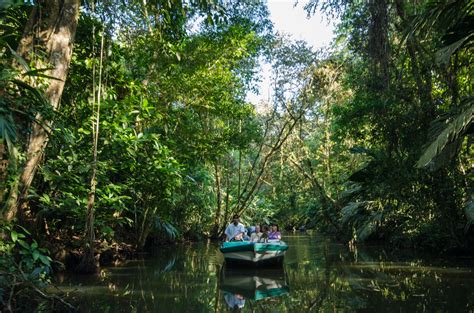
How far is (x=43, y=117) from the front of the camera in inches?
203

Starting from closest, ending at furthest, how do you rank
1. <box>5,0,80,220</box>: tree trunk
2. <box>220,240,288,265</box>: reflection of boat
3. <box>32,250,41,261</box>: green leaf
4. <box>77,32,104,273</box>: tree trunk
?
<box>32,250,41,261</box>: green leaf
<box>5,0,80,220</box>: tree trunk
<box>77,32,104,273</box>: tree trunk
<box>220,240,288,265</box>: reflection of boat

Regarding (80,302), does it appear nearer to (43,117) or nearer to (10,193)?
(10,193)

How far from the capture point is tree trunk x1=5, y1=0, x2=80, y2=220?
17.5 ft

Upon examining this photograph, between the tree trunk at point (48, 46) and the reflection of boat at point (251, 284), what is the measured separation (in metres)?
3.58

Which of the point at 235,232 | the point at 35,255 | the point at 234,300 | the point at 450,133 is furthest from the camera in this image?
the point at 235,232

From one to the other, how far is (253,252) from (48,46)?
273 inches

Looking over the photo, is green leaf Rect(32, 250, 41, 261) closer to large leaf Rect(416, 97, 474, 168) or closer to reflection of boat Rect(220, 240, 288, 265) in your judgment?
large leaf Rect(416, 97, 474, 168)

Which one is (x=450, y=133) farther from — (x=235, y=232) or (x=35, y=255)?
(x=235, y=232)

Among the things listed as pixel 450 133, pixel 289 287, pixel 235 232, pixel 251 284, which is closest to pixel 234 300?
pixel 289 287

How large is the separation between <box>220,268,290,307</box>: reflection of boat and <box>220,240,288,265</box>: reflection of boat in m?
0.30

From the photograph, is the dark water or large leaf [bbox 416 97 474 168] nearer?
the dark water

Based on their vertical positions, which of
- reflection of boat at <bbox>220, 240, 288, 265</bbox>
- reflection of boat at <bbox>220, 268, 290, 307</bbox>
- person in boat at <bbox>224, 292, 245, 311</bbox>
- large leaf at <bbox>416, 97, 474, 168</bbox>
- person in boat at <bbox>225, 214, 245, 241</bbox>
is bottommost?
person in boat at <bbox>224, 292, 245, 311</bbox>

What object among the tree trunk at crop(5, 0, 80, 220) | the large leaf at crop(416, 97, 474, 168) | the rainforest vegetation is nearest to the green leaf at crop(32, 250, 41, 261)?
the rainforest vegetation

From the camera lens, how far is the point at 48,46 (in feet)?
18.4
